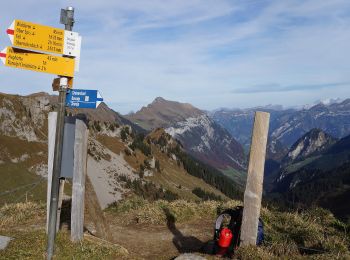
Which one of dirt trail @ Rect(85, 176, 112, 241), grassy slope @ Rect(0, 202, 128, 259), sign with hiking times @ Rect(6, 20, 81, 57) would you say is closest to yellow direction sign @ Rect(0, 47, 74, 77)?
sign with hiking times @ Rect(6, 20, 81, 57)

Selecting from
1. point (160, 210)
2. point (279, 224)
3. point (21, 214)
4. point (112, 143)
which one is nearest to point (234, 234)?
point (279, 224)

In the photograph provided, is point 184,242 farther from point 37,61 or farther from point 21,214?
point 37,61

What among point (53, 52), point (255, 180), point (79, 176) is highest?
point (53, 52)

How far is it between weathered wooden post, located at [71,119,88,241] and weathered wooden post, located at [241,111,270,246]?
14.5 feet

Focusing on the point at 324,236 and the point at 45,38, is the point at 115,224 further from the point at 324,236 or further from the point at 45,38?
the point at 45,38

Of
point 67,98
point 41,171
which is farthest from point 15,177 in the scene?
point 67,98

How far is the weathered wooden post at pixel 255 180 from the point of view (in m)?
10.3

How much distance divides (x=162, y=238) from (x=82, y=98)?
7.14 metres

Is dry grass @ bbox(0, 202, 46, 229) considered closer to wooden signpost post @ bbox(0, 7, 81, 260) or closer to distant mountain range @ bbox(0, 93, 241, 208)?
wooden signpost post @ bbox(0, 7, 81, 260)

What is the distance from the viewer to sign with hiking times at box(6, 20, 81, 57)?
8367mm

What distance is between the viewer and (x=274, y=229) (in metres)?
15.1

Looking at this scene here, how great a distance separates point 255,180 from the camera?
407 inches

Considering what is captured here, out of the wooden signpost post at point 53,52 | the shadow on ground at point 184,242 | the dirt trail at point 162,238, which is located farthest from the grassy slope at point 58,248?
the shadow on ground at point 184,242

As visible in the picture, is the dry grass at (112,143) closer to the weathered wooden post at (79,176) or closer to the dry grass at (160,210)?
the dry grass at (160,210)
